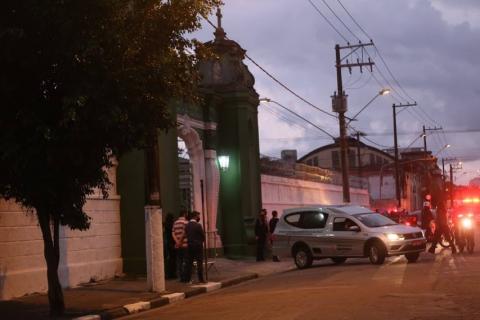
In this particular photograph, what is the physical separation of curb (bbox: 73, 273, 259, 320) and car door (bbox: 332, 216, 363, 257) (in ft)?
11.9

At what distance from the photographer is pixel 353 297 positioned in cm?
1330

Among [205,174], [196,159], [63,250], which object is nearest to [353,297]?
[63,250]

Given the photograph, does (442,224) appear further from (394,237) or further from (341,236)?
(341,236)

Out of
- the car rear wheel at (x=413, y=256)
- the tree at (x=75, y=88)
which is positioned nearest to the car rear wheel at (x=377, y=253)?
the car rear wheel at (x=413, y=256)

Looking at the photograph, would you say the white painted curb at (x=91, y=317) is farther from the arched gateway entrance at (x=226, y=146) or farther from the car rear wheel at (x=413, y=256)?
the arched gateway entrance at (x=226, y=146)

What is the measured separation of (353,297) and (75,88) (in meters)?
5.92

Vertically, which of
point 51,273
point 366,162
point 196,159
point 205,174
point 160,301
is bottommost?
point 160,301

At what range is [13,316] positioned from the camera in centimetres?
1298

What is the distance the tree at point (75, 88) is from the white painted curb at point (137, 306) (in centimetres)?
153

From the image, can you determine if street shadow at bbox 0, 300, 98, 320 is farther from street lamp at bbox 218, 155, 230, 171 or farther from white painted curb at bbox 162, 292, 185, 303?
street lamp at bbox 218, 155, 230, 171

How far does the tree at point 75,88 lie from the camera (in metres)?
11.4

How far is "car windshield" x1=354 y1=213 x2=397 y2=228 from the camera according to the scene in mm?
22328

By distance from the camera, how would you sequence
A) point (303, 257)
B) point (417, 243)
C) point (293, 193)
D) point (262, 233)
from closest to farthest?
point (417, 243) < point (303, 257) < point (262, 233) < point (293, 193)

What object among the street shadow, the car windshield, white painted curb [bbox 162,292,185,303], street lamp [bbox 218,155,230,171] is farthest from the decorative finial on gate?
the street shadow
